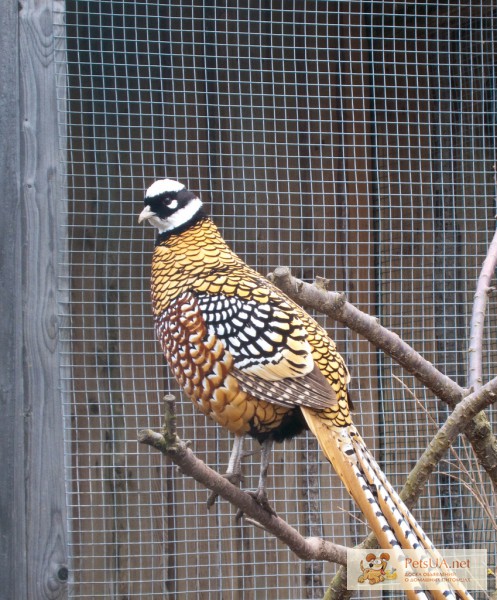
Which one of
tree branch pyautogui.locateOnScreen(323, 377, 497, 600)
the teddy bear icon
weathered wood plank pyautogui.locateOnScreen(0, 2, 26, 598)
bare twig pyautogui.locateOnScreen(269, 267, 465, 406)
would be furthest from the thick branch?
weathered wood plank pyautogui.locateOnScreen(0, 2, 26, 598)

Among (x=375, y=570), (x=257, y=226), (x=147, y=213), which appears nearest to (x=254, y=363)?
(x=375, y=570)

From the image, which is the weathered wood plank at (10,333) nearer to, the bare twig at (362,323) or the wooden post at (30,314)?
the wooden post at (30,314)

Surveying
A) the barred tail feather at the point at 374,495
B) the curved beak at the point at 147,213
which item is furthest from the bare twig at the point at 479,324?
the curved beak at the point at 147,213

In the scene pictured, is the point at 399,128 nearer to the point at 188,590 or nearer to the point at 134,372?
the point at 134,372

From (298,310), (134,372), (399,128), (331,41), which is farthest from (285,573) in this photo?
(331,41)

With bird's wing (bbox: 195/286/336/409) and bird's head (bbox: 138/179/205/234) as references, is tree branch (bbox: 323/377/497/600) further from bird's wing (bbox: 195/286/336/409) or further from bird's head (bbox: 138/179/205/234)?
bird's head (bbox: 138/179/205/234)

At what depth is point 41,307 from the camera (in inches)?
111

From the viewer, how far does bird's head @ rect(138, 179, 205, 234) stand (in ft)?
8.46

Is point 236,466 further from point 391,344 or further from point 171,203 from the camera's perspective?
point 171,203

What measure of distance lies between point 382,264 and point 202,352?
1.64 metres

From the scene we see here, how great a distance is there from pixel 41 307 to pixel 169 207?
1.85ft

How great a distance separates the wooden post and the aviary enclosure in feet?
0.31

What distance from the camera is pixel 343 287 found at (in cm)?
356

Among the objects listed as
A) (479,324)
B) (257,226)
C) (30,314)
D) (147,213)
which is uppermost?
(257,226)
